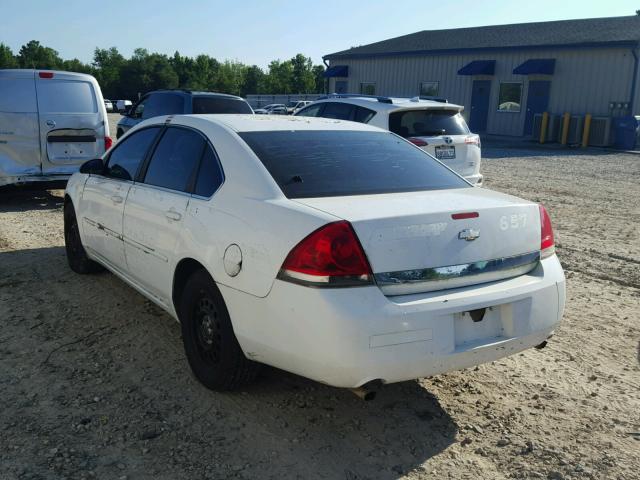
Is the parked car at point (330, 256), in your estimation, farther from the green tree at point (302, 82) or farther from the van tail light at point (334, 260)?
the green tree at point (302, 82)

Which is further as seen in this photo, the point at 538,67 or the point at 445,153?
the point at 538,67

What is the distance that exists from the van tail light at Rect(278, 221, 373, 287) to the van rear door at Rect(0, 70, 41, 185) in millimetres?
7501

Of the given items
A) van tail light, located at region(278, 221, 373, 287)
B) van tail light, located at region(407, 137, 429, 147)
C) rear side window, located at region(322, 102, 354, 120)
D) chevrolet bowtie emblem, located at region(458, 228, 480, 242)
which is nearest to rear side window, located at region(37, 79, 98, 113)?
rear side window, located at region(322, 102, 354, 120)

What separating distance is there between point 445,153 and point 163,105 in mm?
6053

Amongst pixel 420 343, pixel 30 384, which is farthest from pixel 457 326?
pixel 30 384

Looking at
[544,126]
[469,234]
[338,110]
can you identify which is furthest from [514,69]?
[469,234]

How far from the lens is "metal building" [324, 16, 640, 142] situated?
2527 cm

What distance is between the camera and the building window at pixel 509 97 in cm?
2858

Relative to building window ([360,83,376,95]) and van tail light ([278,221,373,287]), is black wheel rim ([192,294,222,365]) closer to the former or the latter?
van tail light ([278,221,373,287])

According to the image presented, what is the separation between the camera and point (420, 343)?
119 inches

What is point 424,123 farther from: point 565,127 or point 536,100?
point 536,100

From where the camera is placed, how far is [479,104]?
1195 inches

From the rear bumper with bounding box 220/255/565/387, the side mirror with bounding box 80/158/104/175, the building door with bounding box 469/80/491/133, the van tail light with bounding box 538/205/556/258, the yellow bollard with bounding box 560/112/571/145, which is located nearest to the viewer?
the rear bumper with bounding box 220/255/565/387

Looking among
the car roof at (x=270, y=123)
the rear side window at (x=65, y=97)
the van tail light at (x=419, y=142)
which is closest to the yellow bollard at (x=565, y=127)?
the van tail light at (x=419, y=142)
